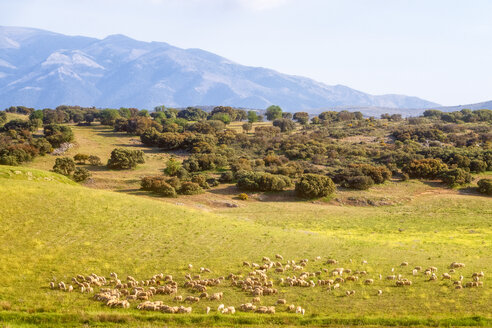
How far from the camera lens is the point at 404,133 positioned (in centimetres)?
9550

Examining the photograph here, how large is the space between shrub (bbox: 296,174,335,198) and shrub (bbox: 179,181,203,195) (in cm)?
1263

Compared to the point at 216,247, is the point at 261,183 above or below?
above

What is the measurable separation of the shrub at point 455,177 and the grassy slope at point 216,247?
1321 centimetres

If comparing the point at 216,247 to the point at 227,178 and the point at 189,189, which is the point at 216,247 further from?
the point at 227,178

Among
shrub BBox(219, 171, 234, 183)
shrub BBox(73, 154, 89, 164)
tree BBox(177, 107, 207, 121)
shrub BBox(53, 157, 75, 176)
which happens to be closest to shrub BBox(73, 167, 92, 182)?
shrub BBox(53, 157, 75, 176)

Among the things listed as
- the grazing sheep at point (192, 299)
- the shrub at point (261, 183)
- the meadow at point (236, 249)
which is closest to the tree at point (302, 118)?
the shrub at point (261, 183)

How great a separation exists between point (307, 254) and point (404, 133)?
8307 centimetres

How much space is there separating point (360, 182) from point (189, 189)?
22.7 metres

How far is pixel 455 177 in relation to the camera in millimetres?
50906

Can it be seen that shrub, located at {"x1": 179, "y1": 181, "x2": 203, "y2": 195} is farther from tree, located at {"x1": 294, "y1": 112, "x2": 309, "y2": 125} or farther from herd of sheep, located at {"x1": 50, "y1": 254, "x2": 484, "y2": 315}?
tree, located at {"x1": 294, "y1": 112, "x2": 309, "y2": 125}

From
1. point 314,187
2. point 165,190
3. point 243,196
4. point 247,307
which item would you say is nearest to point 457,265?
point 247,307

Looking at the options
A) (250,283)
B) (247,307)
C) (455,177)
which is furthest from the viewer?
(455,177)

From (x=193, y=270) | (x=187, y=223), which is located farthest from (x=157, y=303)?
(x=187, y=223)

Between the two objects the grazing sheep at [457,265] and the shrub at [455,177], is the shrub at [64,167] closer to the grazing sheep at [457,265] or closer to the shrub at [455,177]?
the grazing sheep at [457,265]
